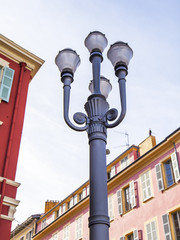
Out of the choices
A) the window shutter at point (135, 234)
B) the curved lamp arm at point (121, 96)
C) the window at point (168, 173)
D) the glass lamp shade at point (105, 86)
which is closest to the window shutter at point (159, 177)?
the window at point (168, 173)

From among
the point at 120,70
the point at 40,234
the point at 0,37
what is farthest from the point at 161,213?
the point at 40,234

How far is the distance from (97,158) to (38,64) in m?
10.00

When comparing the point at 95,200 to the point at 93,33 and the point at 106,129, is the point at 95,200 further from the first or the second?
the point at 93,33

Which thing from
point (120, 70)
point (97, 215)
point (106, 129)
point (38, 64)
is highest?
point (38, 64)

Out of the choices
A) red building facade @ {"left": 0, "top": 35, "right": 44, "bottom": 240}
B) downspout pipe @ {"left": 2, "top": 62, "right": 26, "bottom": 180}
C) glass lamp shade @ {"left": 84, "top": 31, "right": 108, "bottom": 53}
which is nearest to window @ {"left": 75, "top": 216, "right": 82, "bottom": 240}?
red building facade @ {"left": 0, "top": 35, "right": 44, "bottom": 240}

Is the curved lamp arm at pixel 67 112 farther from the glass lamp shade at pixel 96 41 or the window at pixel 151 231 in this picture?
the window at pixel 151 231

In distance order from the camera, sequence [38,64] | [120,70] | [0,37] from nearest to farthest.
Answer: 1. [120,70]
2. [0,37]
3. [38,64]

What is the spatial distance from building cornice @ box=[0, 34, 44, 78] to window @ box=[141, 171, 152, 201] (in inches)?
367

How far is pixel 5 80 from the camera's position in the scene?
12.2 metres

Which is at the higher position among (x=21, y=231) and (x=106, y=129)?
(x=21, y=231)

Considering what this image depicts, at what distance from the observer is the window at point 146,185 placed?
18.4 meters

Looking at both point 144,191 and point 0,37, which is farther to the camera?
point 144,191

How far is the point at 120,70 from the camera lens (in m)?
5.39

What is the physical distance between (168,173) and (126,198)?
149 inches
